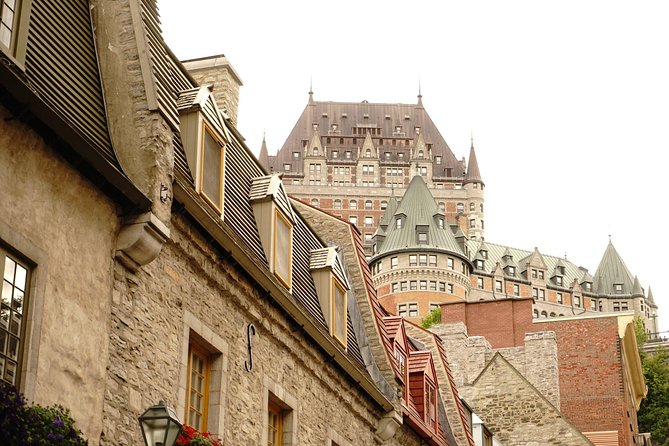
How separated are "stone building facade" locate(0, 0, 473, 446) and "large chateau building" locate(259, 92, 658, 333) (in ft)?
375

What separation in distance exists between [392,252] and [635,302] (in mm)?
44409

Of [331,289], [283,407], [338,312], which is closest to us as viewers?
[283,407]

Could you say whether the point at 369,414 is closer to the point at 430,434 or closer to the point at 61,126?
the point at 430,434

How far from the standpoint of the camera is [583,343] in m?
51.2

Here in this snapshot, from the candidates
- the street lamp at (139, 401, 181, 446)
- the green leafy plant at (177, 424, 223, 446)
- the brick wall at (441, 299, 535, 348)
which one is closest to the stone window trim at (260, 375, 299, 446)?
the green leafy plant at (177, 424, 223, 446)

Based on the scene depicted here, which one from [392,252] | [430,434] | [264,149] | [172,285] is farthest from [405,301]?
[172,285]

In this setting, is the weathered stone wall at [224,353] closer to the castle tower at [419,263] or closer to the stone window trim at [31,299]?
the stone window trim at [31,299]

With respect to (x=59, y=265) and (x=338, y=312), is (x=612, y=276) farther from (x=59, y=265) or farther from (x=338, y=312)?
(x=59, y=265)

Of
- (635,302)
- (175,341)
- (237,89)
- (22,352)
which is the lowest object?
(22,352)

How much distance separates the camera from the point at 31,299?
34.0 feet

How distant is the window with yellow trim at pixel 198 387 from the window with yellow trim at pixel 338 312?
445 centimetres

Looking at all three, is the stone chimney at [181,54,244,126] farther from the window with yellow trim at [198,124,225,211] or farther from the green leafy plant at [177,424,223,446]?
the green leafy plant at [177,424,223,446]

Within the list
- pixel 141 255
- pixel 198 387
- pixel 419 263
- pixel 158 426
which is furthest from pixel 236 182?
pixel 419 263

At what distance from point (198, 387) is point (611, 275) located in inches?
6349
